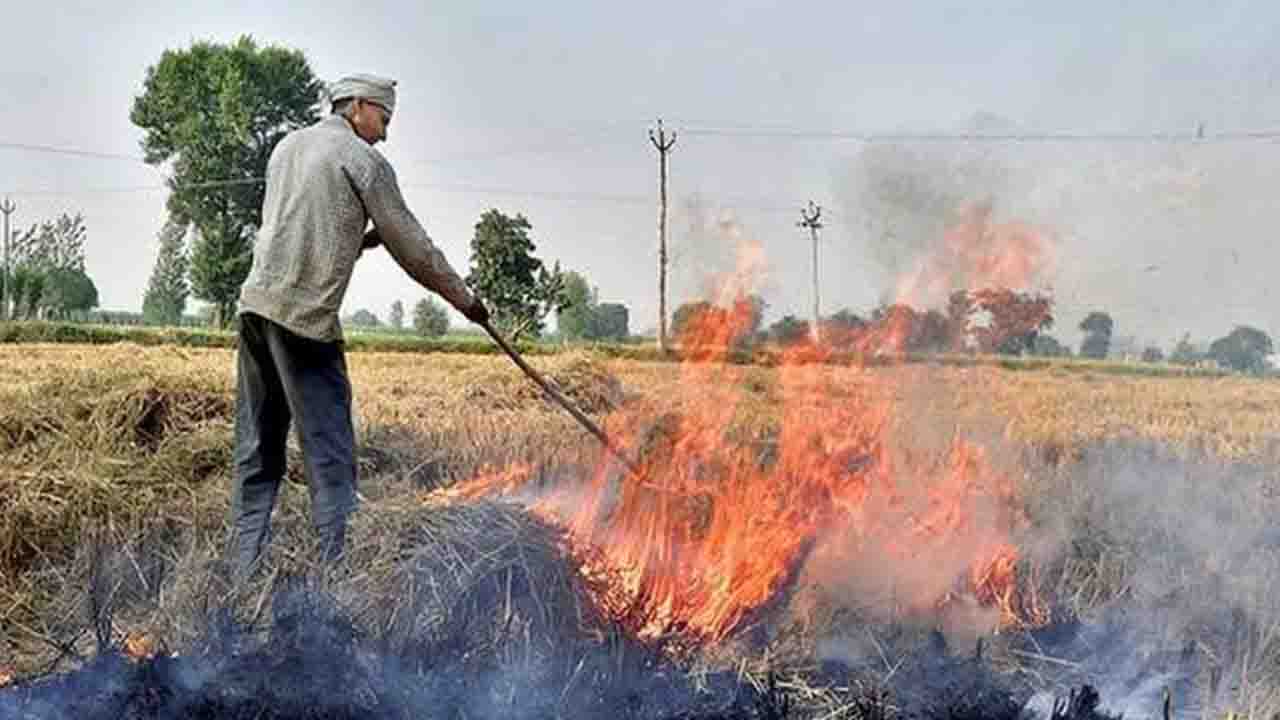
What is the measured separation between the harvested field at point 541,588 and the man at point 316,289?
8.5 inches

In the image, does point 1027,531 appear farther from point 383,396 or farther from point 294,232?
point 383,396

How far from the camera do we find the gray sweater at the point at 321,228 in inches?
194

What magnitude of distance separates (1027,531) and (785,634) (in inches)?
75.7

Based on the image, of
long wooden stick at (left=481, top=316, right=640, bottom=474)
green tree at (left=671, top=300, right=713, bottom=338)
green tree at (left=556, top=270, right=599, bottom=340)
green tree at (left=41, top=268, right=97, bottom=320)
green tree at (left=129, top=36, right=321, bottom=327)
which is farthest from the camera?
green tree at (left=41, top=268, right=97, bottom=320)

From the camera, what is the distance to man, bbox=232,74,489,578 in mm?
4922

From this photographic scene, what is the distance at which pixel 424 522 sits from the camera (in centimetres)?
470

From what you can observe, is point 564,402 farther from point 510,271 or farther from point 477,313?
point 510,271

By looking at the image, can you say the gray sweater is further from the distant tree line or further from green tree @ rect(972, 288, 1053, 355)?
the distant tree line

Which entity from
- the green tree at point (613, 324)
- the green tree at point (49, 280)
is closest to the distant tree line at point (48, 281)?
the green tree at point (49, 280)

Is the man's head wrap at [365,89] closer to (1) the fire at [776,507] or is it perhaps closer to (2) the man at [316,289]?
(2) the man at [316,289]

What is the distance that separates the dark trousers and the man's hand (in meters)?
0.51

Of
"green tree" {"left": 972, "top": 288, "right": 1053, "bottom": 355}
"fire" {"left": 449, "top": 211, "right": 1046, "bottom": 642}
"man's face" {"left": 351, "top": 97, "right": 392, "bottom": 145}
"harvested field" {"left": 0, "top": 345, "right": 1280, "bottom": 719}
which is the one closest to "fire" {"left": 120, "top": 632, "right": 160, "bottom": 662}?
"harvested field" {"left": 0, "top": 345, "right": 1280, "bottom": 719}

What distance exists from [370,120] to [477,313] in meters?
0.83

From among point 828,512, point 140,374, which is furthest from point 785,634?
point 140,374
